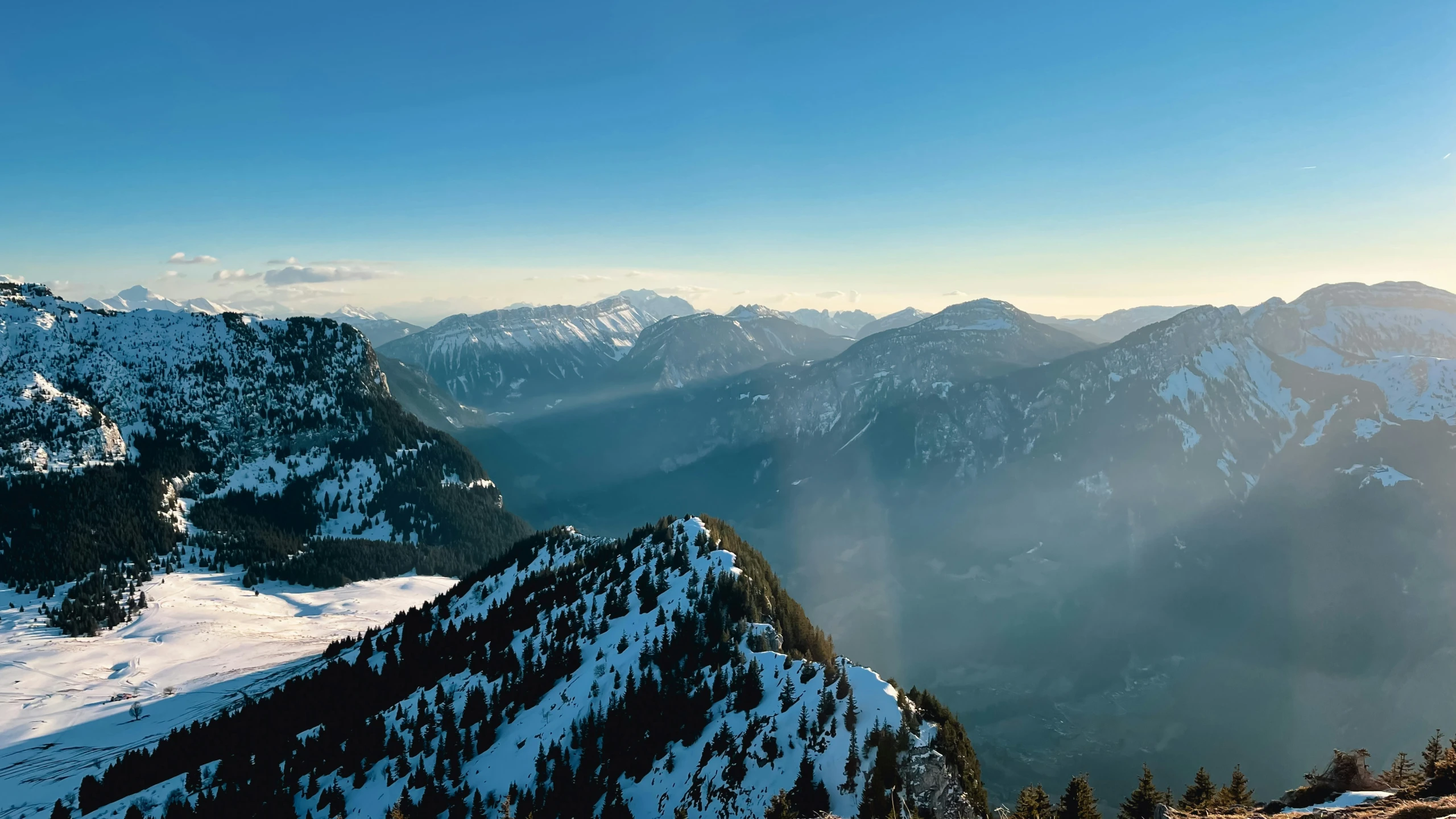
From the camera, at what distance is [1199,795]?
6650 centimetres

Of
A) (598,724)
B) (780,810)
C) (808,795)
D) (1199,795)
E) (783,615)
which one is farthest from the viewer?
(783,615)

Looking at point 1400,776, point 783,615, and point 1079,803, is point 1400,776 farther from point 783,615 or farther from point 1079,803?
point 783,615

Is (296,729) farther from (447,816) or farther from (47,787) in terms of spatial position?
(447,816)

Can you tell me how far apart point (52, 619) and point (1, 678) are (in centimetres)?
3450

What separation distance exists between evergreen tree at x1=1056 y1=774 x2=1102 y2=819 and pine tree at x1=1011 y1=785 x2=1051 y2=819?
4.88ft

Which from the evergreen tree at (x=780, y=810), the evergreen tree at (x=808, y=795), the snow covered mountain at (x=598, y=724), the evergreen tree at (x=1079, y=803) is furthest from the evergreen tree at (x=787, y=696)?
the evergreen tree at (x=1079, y=803)

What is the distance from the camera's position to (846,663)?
9038 centimetres

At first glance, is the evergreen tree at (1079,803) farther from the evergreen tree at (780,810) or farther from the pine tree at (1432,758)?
the evergreen tree at (780,810)

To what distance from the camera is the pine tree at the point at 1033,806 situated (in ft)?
191

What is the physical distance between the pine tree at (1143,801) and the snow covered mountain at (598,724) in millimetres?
13880

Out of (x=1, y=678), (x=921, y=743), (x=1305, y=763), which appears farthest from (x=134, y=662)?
(x=1305, y=763)

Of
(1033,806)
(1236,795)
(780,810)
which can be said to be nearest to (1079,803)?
(1033,806)

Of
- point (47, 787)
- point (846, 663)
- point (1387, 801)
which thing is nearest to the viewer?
point (1387, 801)

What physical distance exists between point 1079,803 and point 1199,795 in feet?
48.5
